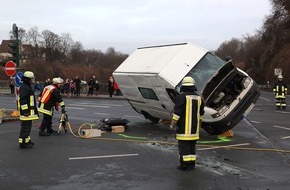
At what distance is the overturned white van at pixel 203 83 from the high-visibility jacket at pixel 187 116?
2696 mm

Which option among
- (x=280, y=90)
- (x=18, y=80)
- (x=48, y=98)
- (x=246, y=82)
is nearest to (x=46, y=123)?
(x=48, y=98)

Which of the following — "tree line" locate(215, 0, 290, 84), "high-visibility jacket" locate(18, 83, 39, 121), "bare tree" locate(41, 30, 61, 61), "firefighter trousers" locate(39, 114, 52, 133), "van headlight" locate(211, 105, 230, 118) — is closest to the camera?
"high-visibility jacket" locate(18, 83, 39, 121)

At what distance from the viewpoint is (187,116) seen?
26.0 ft

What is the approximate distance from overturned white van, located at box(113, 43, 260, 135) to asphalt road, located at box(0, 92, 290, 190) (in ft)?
2.30

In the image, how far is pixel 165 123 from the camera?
14.7 meters

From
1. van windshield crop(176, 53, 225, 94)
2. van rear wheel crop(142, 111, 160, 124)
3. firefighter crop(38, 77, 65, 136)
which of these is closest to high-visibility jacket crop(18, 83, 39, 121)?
firefighter crop(38, 77, 65, 136)

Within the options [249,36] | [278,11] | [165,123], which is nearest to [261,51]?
[278,11]

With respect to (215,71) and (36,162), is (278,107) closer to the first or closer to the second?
(215,71)

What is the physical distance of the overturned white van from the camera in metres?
10.8

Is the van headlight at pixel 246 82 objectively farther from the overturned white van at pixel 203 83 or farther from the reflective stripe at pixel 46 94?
the reflective stripe at pixel 46 94

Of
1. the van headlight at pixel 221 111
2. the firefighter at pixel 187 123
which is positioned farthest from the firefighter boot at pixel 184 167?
the van headlight at pixel 221 111

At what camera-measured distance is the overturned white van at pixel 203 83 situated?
1076 centimetres

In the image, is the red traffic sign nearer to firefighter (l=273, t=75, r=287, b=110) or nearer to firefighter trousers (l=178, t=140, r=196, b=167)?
firefighter trousers (l=178, t=140, r=196, b=167)

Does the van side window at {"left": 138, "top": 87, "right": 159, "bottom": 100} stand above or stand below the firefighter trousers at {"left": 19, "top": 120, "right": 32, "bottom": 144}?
above
